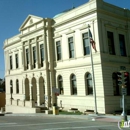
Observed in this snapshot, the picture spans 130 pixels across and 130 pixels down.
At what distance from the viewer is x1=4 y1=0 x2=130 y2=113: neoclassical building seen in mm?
26391

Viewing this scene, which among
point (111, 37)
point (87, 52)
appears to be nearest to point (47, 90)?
point (87, 52)

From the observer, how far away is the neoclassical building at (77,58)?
1039 inches

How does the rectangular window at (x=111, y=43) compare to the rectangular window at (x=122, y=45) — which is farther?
the rectangular window at (x=122, y=45)

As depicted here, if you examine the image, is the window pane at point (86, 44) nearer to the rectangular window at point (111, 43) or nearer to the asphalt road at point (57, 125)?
the rectangular window at point (111, 43)

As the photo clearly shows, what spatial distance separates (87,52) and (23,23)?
45.3 feet

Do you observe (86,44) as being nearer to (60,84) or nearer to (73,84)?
(73,84)

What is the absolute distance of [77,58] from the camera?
29.0m

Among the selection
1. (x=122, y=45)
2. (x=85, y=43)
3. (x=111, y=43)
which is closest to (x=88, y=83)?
(x=85, y=43)

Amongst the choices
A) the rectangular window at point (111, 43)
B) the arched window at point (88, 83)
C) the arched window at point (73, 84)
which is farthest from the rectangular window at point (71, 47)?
the rectangular window at point (111, 43)

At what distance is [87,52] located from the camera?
28109 millimetres

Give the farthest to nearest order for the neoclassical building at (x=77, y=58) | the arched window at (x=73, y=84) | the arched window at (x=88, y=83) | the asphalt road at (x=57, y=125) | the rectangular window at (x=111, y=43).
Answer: the arched window at (x=73, y=84) < the rectangular window at (x=111, y=43) < the arched window at (x=88, y=83) < the neoclassical building at (x=77, y=58) < the asphalt road at (x=57, y=125)

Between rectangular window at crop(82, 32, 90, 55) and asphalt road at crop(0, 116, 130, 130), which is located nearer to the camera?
asphalt road at crop(0, 116, 130, 130)

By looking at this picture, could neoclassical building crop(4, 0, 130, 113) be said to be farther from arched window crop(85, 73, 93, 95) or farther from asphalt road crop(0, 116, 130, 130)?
asphalt road crop(0, 116, 130, 130)

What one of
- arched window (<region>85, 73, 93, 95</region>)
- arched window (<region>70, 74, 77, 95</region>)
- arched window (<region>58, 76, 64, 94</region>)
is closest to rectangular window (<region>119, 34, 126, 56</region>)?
arched window (<region>85, 73, 93, 95</region>)
